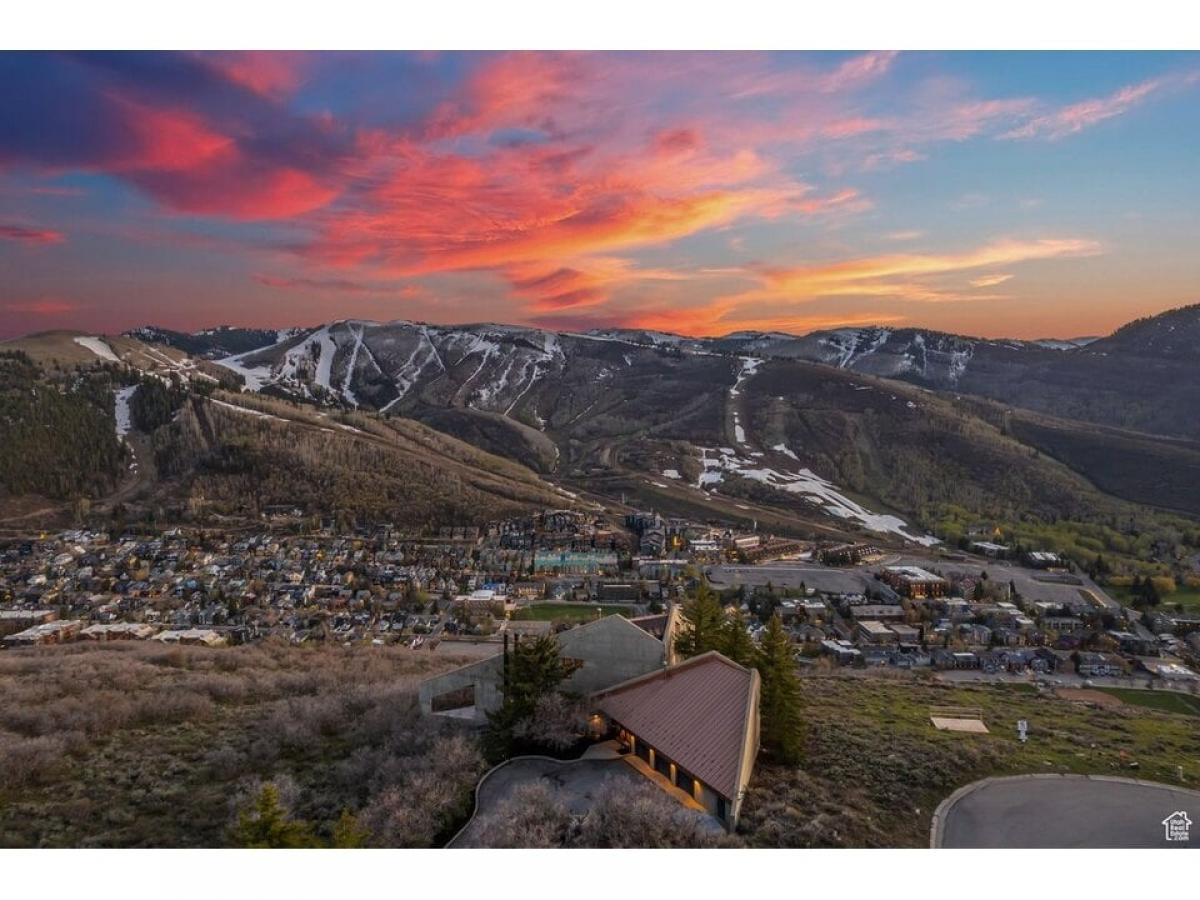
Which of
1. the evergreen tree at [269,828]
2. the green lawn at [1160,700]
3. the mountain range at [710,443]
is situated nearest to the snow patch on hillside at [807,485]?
the mountain range at [710,443]

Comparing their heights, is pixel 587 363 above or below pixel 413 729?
above

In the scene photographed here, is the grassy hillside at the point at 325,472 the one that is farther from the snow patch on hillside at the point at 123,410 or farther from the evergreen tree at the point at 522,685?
the evergreen tree at the point at 522,685

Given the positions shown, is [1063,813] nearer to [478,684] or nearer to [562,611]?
[478,684]

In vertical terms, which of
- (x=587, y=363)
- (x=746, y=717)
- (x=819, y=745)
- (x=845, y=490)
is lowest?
(x=845, y=490)

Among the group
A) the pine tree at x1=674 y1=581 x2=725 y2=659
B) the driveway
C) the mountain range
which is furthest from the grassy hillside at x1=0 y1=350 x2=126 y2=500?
the pine tree at x1=674 y1=581 x2=725 y2=659

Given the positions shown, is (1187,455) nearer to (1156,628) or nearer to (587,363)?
(1156,628)

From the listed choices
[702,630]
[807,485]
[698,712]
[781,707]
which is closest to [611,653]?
[702,630]

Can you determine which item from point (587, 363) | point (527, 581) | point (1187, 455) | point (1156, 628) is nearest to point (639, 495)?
point (527, 581)
